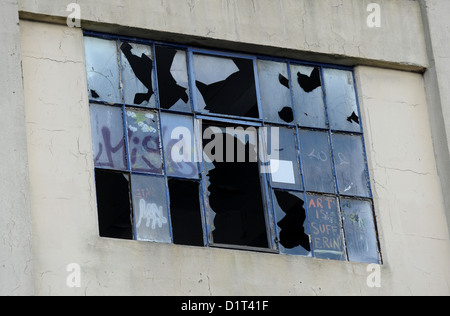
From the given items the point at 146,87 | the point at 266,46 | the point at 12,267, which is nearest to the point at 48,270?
the point at 12,267

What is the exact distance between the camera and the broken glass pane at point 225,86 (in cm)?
1461

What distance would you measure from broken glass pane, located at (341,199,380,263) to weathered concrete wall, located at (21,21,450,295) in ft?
0.40

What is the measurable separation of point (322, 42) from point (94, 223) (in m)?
3.75

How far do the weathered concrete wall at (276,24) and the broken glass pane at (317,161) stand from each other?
1.02 m

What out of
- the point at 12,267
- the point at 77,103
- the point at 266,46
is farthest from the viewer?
the point at 266,46

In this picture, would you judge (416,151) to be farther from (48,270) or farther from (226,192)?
(48,270)

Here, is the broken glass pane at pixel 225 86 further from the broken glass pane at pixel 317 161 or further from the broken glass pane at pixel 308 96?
the broken glass pane at pixel 317 161

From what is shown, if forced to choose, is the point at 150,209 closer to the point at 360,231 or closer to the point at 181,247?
the point at 181,247

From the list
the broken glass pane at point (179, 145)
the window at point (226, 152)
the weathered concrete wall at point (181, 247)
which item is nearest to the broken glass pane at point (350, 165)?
the window at point (226, 152)

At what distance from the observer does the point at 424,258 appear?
47.7 ft

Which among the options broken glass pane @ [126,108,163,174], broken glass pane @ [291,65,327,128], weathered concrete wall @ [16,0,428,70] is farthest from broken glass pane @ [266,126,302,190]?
broken glass pane @ [126,108,163,174]

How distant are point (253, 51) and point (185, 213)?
7.47 ft

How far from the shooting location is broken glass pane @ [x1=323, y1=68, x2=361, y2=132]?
594 inches

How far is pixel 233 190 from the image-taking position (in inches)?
562
